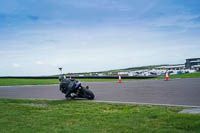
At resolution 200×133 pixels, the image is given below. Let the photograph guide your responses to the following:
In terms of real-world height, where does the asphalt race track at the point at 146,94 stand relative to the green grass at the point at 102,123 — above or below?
above

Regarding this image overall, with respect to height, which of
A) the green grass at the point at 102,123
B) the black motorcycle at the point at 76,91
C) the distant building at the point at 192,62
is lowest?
the green grass at the point at 102,123

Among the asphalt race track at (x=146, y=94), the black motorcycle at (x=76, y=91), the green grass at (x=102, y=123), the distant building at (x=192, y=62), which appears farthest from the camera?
the distant building at (x=192, y=62)

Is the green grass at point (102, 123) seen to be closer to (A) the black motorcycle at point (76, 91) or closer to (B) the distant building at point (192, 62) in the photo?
(A) the black motorcycle at point (76, 91)

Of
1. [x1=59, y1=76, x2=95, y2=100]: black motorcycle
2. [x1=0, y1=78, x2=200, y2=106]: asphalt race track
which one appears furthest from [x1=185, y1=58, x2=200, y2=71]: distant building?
[x1=59, y1=76, x2=95, y2=100]: black motorcycle

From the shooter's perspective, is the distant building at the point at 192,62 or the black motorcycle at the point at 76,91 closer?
the black motorcycle at the point at 76,91

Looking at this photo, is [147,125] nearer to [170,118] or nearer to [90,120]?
[170,118]

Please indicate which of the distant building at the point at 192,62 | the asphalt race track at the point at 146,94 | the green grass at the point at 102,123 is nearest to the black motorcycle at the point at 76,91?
the asphalt race track at the point at 146,94

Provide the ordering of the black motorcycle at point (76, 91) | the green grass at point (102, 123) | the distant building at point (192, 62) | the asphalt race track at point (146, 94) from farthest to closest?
the distant building at point (192, 62), the black motorcycle at point (76, 91), the asphalt race track at point (146, 94), the green grass at point (102, 123)

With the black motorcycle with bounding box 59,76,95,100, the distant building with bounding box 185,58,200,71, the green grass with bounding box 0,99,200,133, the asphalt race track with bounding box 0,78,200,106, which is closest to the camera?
the green grass with bounding box 0,99,200,133

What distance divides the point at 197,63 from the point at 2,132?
53.3m

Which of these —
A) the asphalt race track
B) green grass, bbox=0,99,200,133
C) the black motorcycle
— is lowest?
green grass, bbox=0,99,200,133

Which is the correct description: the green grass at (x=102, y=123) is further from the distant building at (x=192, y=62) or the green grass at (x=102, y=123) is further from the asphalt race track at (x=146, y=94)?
the distant building at (x=192, y=62)

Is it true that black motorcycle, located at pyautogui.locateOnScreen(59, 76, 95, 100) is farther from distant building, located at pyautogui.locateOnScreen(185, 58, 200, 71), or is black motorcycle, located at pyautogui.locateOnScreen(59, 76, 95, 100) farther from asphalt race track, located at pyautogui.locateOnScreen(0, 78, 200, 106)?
distant building, located at pyautogui.locateOnScreen(185, 58, 200, 71)

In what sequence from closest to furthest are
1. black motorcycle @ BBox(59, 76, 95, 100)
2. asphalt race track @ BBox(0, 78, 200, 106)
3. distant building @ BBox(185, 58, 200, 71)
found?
asphalt race track @ BBox(0, 78, 200, 106)
black motorcycle @ BBox(59, 76, 95, 100)
distant building @ BBox(185, 58, 200, 71)
